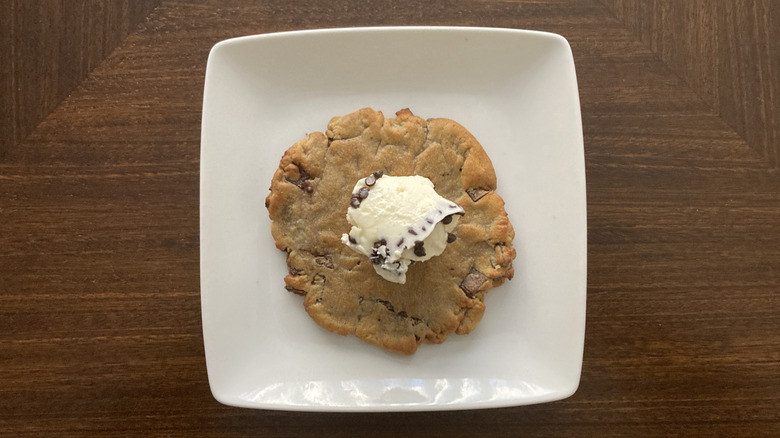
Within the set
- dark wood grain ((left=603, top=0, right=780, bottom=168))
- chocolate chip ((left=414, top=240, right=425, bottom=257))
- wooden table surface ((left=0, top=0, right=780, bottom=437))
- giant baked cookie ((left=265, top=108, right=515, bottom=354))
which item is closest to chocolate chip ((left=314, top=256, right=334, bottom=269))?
giant baked cookie ((left=265, top=108, right=515, bottom=354))

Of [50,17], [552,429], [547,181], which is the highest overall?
[50,17]

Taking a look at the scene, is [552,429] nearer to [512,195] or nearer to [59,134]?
[512,195]

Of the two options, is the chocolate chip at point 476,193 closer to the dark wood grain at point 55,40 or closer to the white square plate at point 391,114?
the white square plate at point 391,114

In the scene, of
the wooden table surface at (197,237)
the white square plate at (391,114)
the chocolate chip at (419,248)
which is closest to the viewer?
the chocolate chip at (419,248)

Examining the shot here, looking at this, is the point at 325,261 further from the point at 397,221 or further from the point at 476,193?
the point at 476,193

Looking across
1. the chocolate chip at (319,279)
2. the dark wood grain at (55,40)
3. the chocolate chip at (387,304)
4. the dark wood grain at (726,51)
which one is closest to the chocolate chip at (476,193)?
the chocolate chip at (387,304)

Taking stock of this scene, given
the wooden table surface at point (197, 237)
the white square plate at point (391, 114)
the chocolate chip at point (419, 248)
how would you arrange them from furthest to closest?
the wooden table surface at point (197, 237)
the white square plate at point (391, 114)
the chocolate chip at point (419, 248)

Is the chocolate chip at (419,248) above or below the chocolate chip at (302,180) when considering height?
below

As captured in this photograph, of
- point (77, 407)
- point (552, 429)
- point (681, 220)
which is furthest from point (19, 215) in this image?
point (681, 220)

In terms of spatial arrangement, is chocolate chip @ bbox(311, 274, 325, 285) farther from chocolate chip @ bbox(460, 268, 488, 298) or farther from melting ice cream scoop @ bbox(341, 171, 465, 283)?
chocolate chip @ bbox(460, 268, 488, 298)
